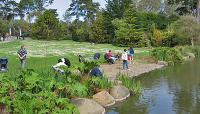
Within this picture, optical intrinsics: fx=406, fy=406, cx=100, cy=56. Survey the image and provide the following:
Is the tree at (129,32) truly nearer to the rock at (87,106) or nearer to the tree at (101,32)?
the tree at (101,32)

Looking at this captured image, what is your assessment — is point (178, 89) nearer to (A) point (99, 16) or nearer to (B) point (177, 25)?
(B) point (177, 25)

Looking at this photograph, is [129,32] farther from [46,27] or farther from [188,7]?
[46,27]

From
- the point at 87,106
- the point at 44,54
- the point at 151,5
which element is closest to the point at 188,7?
the point at 151,5

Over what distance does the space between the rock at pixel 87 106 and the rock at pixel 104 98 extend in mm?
1250

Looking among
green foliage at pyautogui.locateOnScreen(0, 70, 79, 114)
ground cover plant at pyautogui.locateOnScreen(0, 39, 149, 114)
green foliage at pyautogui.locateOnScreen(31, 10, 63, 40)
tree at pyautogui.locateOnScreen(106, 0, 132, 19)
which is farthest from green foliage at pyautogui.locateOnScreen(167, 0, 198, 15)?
green foliage at pyautogui.locateOnScreen(0, 70, 79, 114)

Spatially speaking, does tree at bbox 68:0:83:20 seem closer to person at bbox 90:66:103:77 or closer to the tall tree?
the tall tree

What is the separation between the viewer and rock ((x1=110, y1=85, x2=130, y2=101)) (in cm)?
1956

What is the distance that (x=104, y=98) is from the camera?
18.5m

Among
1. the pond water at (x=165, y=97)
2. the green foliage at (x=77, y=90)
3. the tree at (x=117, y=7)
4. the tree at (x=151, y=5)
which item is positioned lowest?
the pond water at (x=165, y=97)

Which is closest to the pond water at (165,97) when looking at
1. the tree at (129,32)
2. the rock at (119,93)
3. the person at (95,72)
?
the rock at (119,93)

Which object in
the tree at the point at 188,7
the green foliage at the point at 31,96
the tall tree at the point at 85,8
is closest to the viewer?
the green foliage at the point at 31,96

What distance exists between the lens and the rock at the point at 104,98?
18297 millimetres

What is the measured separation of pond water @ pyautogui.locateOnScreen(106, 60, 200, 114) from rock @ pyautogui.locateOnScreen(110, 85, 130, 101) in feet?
1.02

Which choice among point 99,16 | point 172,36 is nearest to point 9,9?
point 99,16
